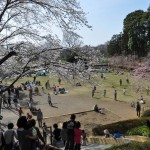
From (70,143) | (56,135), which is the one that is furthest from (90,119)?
(70,143)

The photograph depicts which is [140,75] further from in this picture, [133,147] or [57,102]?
[133,147]

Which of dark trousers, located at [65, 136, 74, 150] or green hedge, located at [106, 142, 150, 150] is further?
green hedge, located at [106, 142, 150, 150]

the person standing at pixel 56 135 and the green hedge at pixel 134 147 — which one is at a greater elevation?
the person standing at pixel 56 135

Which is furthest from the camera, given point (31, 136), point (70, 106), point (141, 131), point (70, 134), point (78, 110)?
point (70, 106)

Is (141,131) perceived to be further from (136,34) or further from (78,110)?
(136,34)

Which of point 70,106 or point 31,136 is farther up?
point 31,136

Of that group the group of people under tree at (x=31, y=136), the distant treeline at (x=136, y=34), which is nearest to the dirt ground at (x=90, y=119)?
the group of people under tree at (x=31, y=136)

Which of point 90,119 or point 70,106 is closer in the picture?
point 90,119

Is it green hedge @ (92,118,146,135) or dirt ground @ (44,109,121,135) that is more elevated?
green hedge @ (92,118,146,135)

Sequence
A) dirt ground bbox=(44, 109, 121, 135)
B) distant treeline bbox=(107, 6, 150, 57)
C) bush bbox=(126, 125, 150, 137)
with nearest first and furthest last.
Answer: bush bbox=(126, 125, 150, 137), dirt ground bbox=(44, 109, 121, 135), distant treeline bbox=(107, 6, 150, 57)

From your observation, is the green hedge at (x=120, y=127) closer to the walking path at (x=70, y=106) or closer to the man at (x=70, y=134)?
the walking path at (x=70, y=106)

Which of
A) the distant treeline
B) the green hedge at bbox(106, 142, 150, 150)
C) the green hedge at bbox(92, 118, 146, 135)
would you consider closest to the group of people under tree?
the green hedge at bbox(106, 142, 150, 150)

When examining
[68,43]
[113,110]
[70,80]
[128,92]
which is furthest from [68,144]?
[128,92]

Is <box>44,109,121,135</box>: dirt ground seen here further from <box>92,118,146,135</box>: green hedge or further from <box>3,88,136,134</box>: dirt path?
<box>92,118,146,135</box>: green hedge
